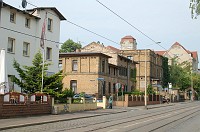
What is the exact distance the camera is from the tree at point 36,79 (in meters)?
28.8

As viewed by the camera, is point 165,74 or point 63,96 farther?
point 165,74

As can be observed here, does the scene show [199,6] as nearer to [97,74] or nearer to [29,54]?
[29,54]

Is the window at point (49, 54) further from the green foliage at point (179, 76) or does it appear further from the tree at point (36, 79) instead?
the green foliage at point (179, 76)

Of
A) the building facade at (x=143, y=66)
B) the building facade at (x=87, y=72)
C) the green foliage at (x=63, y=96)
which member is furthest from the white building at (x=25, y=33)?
the building facade at (x=143, y=66)

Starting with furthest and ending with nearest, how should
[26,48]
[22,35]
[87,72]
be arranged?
[87,72] < [26,48] < [22,35]

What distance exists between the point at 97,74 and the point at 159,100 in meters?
17.8

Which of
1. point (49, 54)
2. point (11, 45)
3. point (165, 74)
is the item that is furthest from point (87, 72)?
point (165, 74)

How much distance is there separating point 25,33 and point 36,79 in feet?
27.1

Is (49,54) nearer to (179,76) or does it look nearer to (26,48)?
(26,48)

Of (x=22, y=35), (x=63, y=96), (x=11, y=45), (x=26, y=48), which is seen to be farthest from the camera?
(x=26, y=48)

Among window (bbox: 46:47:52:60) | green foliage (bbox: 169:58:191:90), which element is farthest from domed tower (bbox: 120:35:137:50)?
window (bbox: 46:47:52:60)

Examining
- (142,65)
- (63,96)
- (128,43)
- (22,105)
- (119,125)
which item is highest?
(128,43)

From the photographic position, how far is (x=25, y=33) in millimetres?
35562

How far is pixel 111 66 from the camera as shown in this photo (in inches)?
2512
